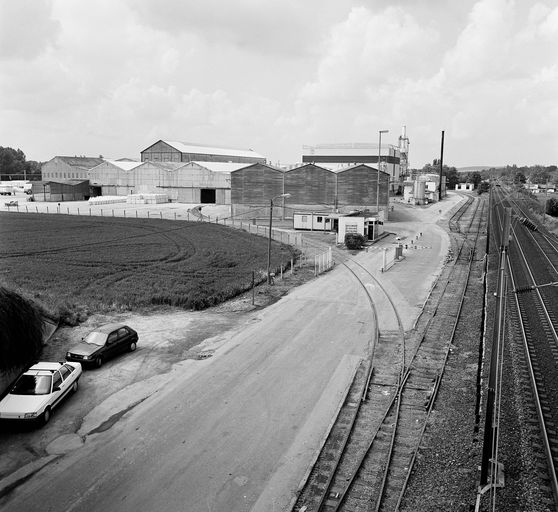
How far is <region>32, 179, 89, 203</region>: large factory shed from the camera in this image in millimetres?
99369

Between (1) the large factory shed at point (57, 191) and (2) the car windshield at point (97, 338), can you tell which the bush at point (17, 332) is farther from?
(1) the large factory shed at point (57, 191)

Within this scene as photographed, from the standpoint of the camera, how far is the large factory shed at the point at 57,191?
99.4 meters

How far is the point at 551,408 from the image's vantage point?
1468 cm

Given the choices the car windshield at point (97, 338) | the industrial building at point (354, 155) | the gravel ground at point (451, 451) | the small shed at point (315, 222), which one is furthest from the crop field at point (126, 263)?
the industrial building at point (354, 155)

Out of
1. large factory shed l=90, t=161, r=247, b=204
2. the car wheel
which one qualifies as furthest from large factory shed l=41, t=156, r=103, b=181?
the car wheel

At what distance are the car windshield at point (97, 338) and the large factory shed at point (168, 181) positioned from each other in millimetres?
76752

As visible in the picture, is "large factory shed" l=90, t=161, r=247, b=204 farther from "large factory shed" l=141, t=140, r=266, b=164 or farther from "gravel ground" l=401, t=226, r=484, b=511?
"gravel ground" l=401, t=226, r=484, b=511

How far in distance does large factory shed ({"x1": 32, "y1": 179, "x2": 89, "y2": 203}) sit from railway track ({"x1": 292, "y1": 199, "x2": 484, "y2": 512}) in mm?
89699

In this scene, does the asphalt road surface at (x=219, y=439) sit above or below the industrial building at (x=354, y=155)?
below

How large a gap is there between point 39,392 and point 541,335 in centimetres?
1833

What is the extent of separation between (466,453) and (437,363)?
6.33 m

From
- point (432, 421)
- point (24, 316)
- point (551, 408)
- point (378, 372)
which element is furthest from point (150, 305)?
point (551, 408)

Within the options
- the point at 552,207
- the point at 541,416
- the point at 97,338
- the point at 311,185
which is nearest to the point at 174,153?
the point at 311,185

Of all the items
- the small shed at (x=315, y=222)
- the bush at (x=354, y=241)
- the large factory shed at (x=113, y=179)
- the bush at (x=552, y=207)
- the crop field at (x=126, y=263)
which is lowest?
the crop field at (x=126, y=263)
